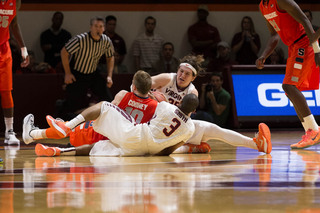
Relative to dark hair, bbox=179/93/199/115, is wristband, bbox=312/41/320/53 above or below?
above

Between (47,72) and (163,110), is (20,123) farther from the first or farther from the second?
(163,110)

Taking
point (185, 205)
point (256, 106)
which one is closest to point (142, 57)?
point (256, 106)

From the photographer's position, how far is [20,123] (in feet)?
32.0

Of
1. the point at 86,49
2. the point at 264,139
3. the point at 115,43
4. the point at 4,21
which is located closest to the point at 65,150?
the point at 264,139

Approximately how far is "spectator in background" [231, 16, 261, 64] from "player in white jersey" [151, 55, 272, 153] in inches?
201

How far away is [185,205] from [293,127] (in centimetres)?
739

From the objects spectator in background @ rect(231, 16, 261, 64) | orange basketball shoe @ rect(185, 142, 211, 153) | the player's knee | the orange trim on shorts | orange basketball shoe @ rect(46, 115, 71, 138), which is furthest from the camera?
the orange trim on shorts

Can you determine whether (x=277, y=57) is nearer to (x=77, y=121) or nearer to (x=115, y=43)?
(x=115, y=43)

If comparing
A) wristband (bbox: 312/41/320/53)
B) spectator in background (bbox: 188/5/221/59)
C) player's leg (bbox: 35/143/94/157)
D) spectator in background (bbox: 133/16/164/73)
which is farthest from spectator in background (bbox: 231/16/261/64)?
player's leg (bbox: 35/143/94/157)

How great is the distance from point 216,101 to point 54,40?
10.9ft

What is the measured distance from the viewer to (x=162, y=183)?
3.75 metres

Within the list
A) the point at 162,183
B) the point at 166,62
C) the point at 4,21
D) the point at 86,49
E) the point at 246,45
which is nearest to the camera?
the point at 162,183

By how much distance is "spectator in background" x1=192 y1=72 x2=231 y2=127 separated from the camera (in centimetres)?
993

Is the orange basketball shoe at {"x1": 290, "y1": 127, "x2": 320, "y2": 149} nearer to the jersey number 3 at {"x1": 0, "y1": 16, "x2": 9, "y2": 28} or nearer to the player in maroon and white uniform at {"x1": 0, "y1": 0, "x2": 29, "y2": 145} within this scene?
the player in maroon and white uniform at {"x1": 0, "y1": 0, "x2": 29, "y2": 145}
